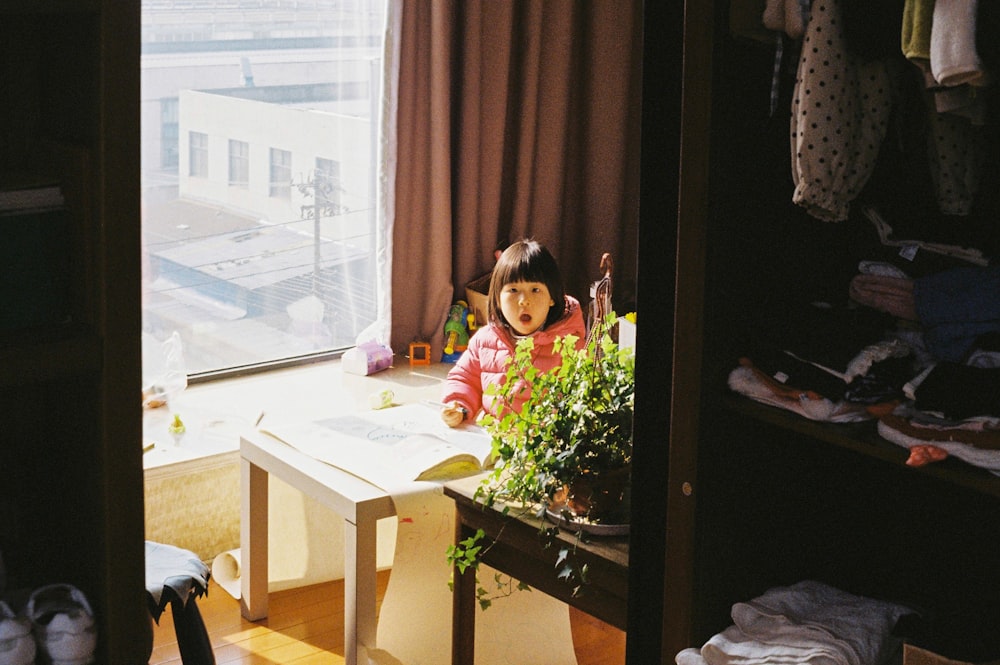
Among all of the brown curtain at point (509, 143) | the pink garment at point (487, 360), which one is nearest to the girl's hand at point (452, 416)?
the pink garment at point (487, 360)

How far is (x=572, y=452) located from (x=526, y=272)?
1.34m

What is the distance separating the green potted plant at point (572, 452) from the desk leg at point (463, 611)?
107mm

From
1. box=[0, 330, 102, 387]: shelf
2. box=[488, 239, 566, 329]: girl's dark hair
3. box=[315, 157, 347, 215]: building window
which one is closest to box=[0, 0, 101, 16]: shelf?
box=[0, 330, 102, 387]: shelf

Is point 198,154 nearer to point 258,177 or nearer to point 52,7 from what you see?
point 258,177

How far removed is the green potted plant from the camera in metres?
2.00

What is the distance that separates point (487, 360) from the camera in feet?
10.7

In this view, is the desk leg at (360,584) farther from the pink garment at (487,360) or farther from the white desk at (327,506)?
the pink garment at (487,360)

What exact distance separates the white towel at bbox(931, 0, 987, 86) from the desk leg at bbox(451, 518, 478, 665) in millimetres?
1308

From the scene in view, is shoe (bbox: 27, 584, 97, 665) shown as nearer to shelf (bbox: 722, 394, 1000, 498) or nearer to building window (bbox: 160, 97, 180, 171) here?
shelf (bbox: 722, 394, 1000, 498)

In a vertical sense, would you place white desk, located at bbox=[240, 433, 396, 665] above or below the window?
below

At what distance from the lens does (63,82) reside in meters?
1.25

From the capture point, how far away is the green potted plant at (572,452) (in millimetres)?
1997

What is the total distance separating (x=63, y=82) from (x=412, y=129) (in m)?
2.60

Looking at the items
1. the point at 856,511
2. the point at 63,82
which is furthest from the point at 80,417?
the point at 856,511
